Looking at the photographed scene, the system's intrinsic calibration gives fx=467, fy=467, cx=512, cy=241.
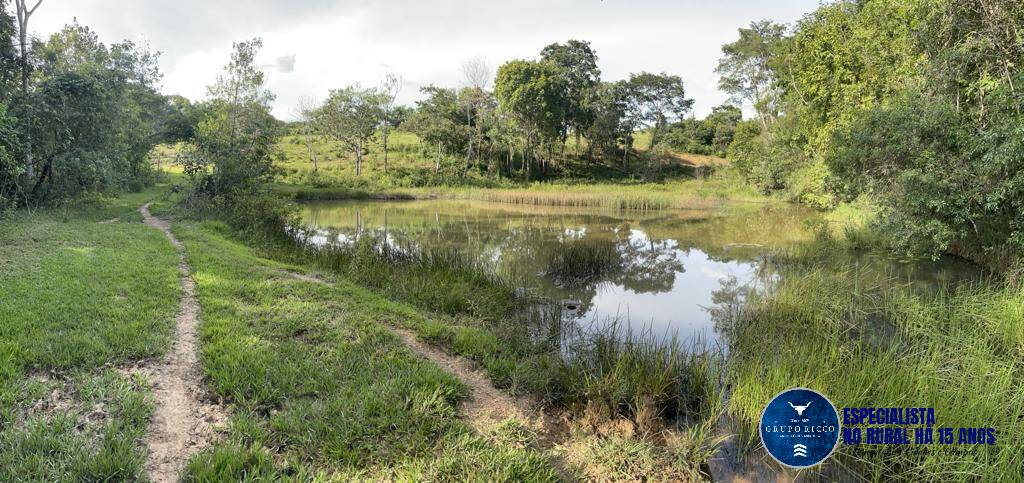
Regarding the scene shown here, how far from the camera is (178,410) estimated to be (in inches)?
139

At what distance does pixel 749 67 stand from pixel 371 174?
30.8 metres

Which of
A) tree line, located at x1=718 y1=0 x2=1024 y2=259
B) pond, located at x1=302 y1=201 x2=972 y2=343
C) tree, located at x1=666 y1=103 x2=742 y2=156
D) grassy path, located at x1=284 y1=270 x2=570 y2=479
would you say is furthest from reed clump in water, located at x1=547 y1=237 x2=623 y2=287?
tree, located at x1=666 y1=103 x2=742 y2=156

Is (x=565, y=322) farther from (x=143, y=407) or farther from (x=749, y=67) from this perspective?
(x=749, y=67)

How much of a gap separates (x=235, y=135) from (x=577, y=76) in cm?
3363

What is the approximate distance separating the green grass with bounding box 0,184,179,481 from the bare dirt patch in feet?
0.33

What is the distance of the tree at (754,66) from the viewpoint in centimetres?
3312

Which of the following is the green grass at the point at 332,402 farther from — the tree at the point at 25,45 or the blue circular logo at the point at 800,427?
the tree at the point at 25,45

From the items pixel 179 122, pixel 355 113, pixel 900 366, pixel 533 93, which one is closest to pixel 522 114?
pixel 533 93

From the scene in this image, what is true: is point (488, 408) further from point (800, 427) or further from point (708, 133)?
point (708, 133)

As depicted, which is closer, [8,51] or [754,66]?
[8,51]

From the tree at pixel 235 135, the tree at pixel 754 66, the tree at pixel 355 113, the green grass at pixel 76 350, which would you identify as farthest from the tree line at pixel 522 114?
the green grass at pixel 76 350

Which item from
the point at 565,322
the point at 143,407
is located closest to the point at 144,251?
the point at 143,407

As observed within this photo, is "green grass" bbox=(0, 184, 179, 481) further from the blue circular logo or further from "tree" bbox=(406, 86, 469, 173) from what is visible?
"tree" bbox=(406, 86, 469, 173)

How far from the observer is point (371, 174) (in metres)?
37.5
